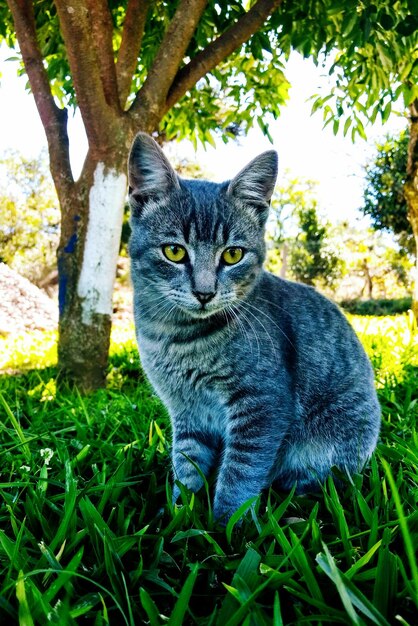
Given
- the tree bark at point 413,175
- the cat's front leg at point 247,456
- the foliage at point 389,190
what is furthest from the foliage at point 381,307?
the cat's front leg at point 247,456

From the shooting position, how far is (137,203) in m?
2.34

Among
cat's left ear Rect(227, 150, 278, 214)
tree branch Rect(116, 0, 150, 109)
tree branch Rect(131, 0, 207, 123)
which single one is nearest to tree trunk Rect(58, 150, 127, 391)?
tree branch Rect(131, 0, 207, 123)

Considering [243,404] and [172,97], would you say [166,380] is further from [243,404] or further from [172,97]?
[172,97]

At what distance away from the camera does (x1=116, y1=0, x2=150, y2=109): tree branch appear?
4254 mm

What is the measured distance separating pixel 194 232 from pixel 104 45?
282cm

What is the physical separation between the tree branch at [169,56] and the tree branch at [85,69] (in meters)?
0.31

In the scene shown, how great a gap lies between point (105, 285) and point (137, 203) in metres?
2.05

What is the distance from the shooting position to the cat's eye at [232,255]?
2188 mm

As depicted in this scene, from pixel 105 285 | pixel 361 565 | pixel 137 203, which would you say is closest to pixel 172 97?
pixel 105 285

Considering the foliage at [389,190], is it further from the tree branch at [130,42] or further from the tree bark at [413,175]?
the tree branch at [130,42]

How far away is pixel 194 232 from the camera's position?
2.15 m

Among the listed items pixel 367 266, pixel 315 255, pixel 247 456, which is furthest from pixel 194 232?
pixel 367 266

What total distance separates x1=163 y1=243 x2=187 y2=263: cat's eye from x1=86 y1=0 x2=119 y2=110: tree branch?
8.26 feet

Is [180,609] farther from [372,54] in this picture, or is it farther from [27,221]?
[27,221]
